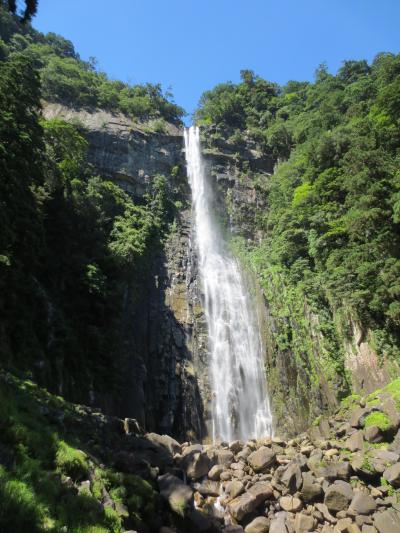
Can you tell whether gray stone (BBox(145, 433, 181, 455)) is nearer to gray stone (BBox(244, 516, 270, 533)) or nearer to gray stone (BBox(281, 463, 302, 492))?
gray stone (BBox(244, 516, 270, 533))

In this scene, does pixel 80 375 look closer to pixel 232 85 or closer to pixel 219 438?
pixel 219 438

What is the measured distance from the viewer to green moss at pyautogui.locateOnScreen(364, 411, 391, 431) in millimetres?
11148

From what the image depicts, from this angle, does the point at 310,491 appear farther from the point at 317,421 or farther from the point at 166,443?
the point at 317,421

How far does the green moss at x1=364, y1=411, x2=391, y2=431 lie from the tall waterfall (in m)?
5.61

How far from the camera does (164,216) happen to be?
27.6 m

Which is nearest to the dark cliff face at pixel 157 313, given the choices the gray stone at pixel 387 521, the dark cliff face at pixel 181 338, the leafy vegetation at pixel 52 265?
the dark cliff face at pixel 181 338

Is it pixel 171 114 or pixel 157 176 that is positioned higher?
pixel 171 114

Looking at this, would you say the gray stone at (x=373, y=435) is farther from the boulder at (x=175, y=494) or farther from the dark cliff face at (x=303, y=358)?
the boulder at (x=175, y=494)

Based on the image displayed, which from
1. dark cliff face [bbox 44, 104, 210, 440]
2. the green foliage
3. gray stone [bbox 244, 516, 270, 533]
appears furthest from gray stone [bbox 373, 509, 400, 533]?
dark cliff face [bbox 44, 104, 210, 440]

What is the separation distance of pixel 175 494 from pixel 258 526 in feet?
7.40

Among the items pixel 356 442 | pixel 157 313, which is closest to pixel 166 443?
pixel 356 442

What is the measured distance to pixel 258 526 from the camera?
8.84m

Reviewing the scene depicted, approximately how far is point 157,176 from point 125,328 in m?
14.7

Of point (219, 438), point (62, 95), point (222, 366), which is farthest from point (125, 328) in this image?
point (62, 95)
